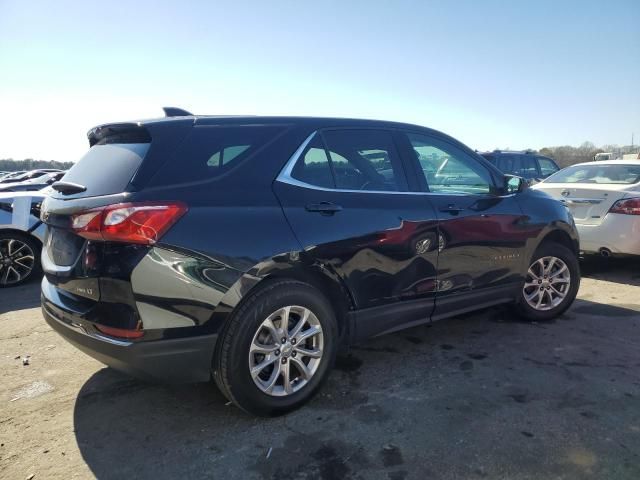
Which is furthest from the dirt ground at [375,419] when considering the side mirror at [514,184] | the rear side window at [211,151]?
the rear side window at [211,151]

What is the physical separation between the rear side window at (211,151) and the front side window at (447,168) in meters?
1.24

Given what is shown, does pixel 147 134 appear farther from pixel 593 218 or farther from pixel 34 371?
pixel 593 218

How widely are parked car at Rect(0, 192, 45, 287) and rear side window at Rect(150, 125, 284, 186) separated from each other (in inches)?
180

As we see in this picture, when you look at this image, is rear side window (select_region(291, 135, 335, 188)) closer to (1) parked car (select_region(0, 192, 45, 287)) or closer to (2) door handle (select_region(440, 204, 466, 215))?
(2) door handle (select_region(440, 204, 466, 215))

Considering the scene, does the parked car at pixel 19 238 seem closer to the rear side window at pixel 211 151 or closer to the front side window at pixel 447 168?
the rear side window at pixel 211 151

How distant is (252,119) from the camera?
3045 millimetres

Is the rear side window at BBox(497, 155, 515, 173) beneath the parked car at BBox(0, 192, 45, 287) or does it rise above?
above

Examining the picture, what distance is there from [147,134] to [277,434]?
71.3 inches

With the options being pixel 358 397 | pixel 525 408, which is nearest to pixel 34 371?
pixel 358 397

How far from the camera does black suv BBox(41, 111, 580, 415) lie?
2494 millimetres

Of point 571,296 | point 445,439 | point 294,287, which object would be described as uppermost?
point 294,287

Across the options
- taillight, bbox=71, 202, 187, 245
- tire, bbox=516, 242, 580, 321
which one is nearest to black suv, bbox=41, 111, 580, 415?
taillight, bbox=71, 202, 187, 245

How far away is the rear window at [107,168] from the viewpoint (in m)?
2.63

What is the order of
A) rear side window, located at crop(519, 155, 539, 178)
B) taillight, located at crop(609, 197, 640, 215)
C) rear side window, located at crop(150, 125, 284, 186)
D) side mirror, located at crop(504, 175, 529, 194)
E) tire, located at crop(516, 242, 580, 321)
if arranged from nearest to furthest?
rear side window, located at crop(150, 125, 284, 186), side mirror, located at crop(504, 175, 529, 194), tire, located at crop(516, 242, 580, 321), taillight, located at crop(609, 197, 640, 215), rear side window, located at crop(519, 155, 539, 178)
